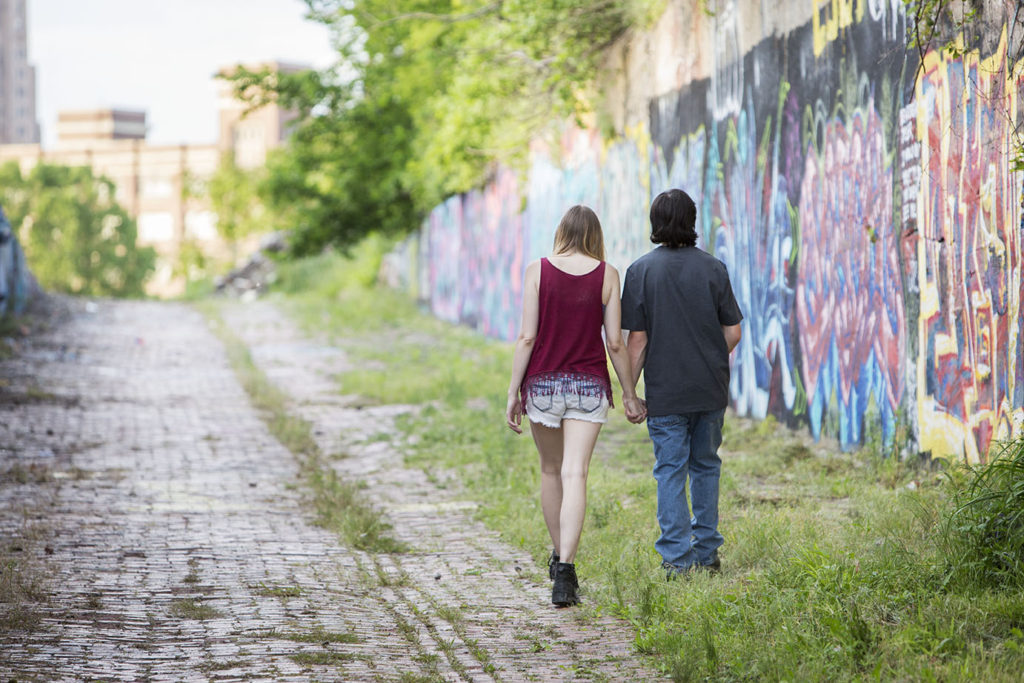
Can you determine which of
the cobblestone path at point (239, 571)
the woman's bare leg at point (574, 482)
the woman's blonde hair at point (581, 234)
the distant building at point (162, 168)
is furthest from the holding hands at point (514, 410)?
the distant building at point (162, 168)

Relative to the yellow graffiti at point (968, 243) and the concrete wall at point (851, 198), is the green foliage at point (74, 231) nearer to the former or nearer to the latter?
the concrete wall at point (851, 198)

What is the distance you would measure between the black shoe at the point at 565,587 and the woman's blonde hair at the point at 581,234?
1.46 metres

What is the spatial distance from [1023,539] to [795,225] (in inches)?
189

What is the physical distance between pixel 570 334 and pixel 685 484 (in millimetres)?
922

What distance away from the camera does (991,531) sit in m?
4.64

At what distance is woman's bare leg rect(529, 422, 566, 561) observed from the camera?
5.51 meters

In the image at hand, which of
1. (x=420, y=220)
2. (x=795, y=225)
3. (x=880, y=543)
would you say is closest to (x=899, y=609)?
(x=880, y=543)

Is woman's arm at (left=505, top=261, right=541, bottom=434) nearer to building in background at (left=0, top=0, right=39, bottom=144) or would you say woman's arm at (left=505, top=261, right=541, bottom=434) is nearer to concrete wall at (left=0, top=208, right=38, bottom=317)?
concrete wall at (left=0, top=208, right=38, bottom=317)

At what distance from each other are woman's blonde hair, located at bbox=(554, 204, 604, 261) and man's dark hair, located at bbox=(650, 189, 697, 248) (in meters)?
0.28

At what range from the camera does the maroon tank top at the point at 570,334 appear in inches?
211

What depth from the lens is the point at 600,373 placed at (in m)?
5.41

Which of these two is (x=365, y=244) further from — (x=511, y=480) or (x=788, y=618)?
(x=788, y=618)

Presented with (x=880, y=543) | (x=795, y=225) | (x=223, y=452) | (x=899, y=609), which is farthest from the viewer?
(x=223, y=452)

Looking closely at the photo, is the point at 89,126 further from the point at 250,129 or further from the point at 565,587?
the point at 565,587
